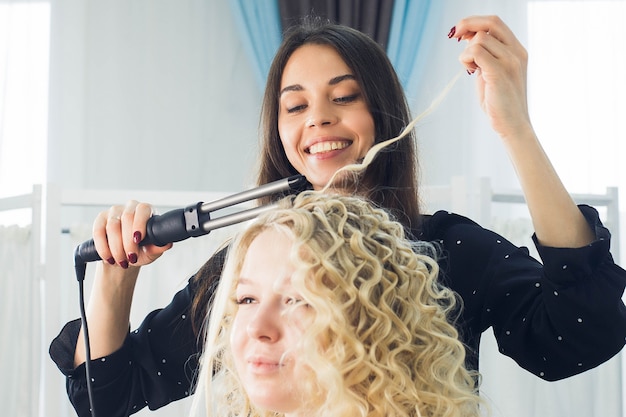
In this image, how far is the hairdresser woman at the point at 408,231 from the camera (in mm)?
930

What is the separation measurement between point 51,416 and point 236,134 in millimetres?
1468

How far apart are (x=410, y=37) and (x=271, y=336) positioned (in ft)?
7.11

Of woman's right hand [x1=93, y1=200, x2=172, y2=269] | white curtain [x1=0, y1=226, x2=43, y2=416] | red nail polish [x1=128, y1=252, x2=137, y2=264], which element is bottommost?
white curtain [x1=0, y1=226, x2=43, y2=416]

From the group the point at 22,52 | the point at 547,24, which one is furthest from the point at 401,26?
the point at 22,52

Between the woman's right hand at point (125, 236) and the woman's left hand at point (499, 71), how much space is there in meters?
0.44

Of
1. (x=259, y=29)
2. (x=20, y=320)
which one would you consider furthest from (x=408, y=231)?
(x=259, y=29)

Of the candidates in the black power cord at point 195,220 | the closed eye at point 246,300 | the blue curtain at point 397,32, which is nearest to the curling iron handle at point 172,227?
the black power cord at point 195,220

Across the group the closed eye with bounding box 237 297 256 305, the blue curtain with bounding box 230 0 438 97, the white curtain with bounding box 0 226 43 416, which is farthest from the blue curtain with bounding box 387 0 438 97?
the closed eye with bounding box 237 297 256 305

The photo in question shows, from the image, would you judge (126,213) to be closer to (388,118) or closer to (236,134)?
(388,118)

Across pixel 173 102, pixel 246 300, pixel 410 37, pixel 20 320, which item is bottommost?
pixel 20 320

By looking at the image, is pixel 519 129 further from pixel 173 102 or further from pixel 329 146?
pixel 173 102

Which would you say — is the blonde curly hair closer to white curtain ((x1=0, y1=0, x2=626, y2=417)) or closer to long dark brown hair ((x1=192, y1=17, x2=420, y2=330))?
long dark brown hair ((x1=192, y1=17, x2=420, y2=330))

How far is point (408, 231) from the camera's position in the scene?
3.82 ft

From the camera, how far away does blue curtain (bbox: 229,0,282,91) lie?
2.98m
